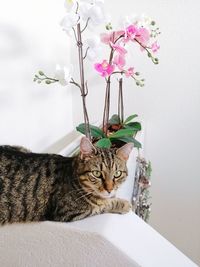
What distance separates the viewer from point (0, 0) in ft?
2.95

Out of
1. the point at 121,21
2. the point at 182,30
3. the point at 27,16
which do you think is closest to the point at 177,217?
the point at 182,30

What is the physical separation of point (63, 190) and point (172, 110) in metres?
0.64

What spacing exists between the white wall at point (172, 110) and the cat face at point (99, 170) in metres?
0.52

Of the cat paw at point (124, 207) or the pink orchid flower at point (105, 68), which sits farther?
the pink orchid flower at point (105, 68)

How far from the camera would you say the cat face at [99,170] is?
2.42 feet

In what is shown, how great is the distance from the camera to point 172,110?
1.23m

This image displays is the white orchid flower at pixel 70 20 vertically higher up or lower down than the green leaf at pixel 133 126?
higher up

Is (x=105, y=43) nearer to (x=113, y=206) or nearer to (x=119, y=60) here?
(x=119, y=60)

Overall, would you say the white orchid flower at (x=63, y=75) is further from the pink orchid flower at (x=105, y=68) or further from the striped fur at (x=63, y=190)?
the striped fur at (x=63, y=190)

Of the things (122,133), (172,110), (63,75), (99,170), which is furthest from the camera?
(172,110)

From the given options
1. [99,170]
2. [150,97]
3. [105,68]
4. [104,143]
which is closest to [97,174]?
[99,170]

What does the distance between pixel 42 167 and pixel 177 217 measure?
2.63 feet

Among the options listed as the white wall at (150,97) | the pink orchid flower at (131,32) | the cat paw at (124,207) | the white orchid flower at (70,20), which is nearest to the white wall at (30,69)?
the white wall at (150,97)

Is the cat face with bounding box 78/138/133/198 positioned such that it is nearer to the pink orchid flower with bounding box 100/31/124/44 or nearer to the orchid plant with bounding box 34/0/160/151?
the orchid plant with bounding box 34/0/160/151
